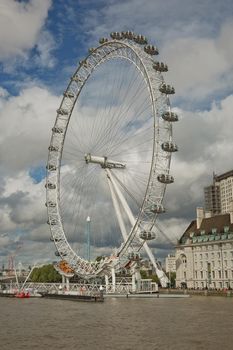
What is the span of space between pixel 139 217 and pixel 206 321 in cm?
2488

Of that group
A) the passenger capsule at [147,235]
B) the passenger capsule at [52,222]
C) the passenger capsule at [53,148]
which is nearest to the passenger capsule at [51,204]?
the passenger capsule at [52,222]

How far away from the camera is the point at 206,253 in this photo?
90.3m

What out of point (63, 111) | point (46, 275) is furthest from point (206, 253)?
point (46, 275)

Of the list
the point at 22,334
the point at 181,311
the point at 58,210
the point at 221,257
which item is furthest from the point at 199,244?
the point at 22,334

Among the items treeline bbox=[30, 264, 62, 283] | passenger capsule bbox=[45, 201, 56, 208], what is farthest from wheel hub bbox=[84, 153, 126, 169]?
treeline bbox=[30, 264, 62, 283]

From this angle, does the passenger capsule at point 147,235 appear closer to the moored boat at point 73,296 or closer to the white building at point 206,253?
the moored boat at point 73,296

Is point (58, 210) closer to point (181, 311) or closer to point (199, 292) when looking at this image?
point (199, 292)

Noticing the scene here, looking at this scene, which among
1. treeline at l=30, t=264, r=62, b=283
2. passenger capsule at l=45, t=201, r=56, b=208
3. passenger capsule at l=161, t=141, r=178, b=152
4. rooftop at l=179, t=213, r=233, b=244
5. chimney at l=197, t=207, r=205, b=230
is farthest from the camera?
treeline at l=30, t=264, r=62, b=283

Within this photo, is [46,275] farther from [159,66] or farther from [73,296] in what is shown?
[159,66]

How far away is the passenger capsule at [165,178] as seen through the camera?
5662cm

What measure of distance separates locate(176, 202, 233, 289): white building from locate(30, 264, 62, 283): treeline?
4894 cm

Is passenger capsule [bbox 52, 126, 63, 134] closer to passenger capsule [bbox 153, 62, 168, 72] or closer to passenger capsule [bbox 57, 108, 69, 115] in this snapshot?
passenger capsule [bbox 57, 108, 69, 115]

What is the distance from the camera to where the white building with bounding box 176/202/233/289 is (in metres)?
85.1

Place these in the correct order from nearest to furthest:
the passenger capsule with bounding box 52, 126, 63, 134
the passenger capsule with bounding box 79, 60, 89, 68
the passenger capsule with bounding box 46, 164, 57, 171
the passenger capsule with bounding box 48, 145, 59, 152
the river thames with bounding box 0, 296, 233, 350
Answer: the river thames with bounding box 0, 296, 233, 350 → the passenger capsule with bounding box 79, 60, 89, 68 → the passenger capsule with bounding box 52, 126, 63, 134 → the passenger capsule with bounding box 48, 145, 59, 152 → the passenger capsule with bounding box 46, 164, 57, 171
